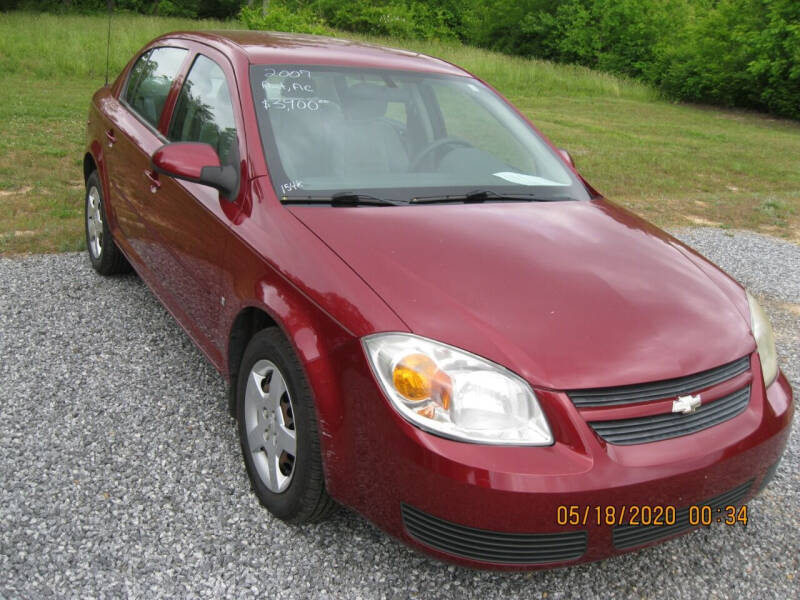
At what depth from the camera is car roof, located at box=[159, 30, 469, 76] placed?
3393mm

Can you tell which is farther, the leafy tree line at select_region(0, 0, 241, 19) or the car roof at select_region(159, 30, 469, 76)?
the leafy tree line at select_region(0, 0, 241, 19)

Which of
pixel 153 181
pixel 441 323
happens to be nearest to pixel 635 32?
pixel 153 181

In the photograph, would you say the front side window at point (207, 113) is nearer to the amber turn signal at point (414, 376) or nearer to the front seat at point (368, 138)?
the front seat at point (368, 138)

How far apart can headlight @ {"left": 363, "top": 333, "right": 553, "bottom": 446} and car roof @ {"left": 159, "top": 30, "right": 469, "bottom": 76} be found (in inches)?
72.4

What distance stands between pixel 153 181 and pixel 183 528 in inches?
70.9

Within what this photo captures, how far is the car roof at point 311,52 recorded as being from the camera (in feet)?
11.1

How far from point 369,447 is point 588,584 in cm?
94

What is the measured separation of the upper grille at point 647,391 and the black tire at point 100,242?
3.55 meters

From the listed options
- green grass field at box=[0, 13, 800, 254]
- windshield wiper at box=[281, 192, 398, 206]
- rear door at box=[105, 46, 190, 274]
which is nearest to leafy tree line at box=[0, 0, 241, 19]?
green grass field at box=[0, 13, 800, 254]

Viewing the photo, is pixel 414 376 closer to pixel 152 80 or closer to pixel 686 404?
pixel 686 404

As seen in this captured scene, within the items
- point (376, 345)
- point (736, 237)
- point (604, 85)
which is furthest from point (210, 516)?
point (604, 85)

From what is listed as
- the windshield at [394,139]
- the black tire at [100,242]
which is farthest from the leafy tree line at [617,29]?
the windshield at [394,139]

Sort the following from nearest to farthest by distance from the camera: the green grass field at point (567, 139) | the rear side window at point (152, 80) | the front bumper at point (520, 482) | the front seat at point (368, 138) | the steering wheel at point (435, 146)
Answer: the front bumper at point (520, 482) → the front seat at point (368, 138) → the steering wheel at point (435, 146) → the rear side window at point (152, 80) → the green grass field at point (567, 139)

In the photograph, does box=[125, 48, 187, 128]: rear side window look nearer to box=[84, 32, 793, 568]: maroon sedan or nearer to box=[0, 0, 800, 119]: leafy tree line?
box=[84, 32, 793, 568]: maroon sedan
